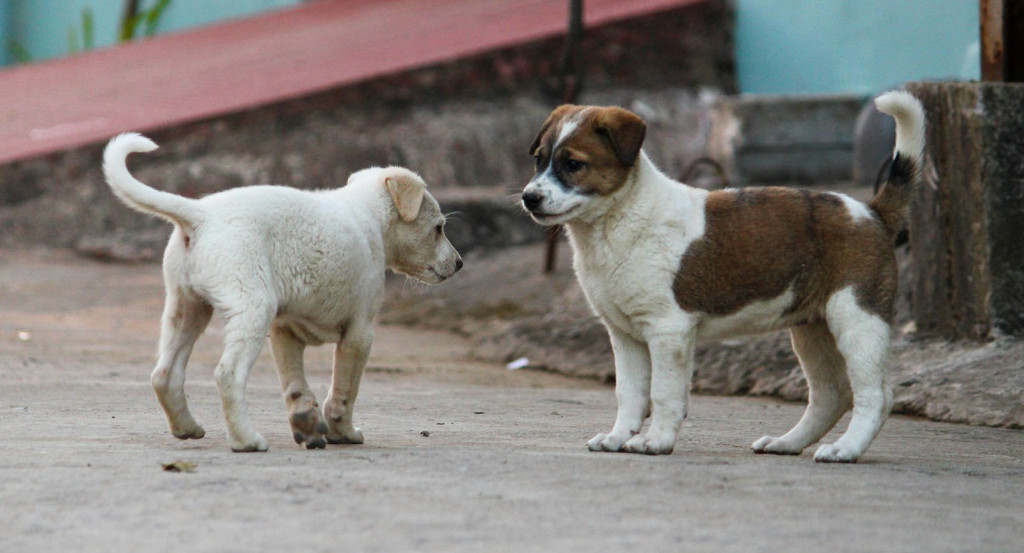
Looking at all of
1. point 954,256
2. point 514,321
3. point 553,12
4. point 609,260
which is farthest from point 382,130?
point 609,260

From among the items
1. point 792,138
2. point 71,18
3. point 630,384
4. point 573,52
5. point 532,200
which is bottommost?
point 792,138

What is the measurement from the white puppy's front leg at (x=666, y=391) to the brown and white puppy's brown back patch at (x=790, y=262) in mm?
167

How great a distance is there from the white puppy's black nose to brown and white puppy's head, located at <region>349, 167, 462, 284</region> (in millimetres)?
625

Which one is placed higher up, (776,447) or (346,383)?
(346,383)

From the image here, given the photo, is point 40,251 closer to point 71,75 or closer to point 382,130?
point 382,130

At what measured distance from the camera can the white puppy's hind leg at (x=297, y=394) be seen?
4832 mm

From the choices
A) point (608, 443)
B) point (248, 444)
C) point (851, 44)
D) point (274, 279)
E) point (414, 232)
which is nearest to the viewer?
point (248, 444)

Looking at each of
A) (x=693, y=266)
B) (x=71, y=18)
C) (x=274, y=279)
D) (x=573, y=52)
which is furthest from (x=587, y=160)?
(x=71, y=18)

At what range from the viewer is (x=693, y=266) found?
4980 millimetres

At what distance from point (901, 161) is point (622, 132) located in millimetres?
1126

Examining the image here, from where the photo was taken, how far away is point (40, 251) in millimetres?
12047

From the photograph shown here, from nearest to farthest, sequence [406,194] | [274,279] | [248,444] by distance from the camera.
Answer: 1. [248,444]
2. [274,279]
3. [406,194]

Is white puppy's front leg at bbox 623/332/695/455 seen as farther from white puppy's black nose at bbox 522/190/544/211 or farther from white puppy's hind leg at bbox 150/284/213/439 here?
white puppy's hind leg at bbox 150/284/213/439

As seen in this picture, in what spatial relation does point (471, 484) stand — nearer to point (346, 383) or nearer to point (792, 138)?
point (346, 383)
